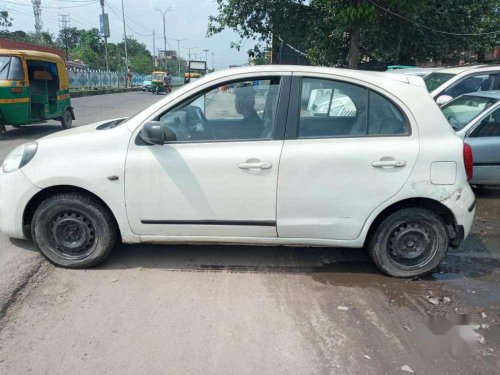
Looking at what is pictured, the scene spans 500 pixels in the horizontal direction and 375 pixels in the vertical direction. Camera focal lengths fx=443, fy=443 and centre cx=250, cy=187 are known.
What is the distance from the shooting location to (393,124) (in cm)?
368

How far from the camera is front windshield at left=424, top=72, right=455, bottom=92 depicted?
8.28 meters

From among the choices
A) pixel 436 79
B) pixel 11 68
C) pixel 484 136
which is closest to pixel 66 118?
pixel 11 68

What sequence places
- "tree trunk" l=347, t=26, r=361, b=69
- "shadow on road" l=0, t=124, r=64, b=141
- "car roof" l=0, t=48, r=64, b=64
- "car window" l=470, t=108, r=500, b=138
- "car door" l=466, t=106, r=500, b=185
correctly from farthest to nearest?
"tree trunk" l=347, t=26, r=361, b=69, "shadow on road" l=0, t=124, r=64, b=141, "car roof" l=0, t=48, r=64, b=64, "car window" l=470, t=108, r=500, b=138, "car door" l=466, t=106, r=500, b=185

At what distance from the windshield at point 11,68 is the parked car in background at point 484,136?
966cm

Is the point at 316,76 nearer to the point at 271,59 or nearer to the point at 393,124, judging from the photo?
the point at 393,124

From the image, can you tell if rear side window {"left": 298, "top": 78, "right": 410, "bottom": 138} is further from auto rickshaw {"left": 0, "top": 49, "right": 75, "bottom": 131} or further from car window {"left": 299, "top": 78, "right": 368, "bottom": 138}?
auto rickshaw {"left": 0, "top": 49, "right": 75, "bottom": 131}

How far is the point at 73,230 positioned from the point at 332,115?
2460 millimetres

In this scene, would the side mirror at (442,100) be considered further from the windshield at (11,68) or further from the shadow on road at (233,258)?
the windshield at (11,68)

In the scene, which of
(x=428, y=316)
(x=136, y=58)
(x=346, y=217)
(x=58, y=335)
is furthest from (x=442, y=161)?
(x=136, y=58)

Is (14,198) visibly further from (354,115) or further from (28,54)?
(28,54)

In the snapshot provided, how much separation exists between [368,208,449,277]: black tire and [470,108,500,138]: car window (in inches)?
125

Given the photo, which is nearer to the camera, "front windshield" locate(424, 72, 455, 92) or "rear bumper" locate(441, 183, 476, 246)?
"rear bumper" locate(441, 183, 476, 246)

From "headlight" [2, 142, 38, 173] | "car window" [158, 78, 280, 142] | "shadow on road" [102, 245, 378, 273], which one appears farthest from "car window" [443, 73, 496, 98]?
"headlight" [2, 142, 38, 173]

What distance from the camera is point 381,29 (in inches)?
615
